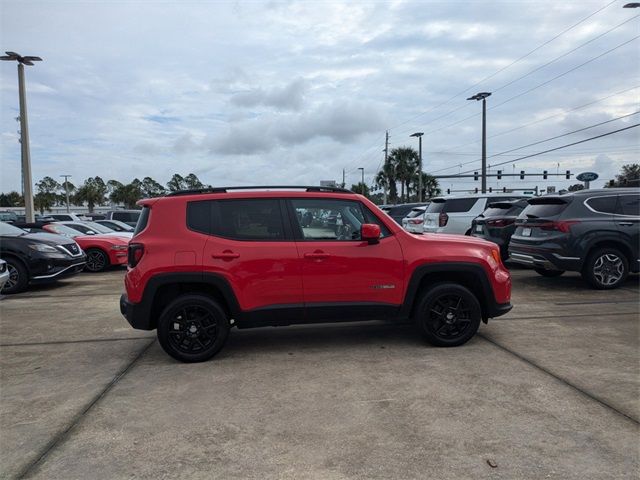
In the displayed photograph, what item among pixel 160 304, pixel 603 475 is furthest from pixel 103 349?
pixel 603 475

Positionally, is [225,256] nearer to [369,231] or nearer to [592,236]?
[369,231]

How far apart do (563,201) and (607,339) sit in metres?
3.79

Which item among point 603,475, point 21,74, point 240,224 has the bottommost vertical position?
point 603,475

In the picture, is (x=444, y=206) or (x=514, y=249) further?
(x=444, y=206)

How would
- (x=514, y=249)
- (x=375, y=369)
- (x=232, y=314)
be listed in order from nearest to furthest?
(x=375, y=369)
(x=232, y=314)
(x=514, y=249)

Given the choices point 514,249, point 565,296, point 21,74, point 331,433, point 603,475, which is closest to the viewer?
point 603,475

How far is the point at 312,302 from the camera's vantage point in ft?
16.5

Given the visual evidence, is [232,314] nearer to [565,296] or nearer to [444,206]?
[565,296]

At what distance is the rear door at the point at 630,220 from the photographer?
8.47 meters

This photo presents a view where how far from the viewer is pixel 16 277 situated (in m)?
9.55

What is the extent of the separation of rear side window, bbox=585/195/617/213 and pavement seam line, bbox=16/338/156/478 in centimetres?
783

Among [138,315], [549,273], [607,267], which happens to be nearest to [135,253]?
[138,315]

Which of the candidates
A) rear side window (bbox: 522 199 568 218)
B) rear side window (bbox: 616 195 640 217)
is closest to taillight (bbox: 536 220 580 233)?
rear side window (bbox: 522 199 568 218)

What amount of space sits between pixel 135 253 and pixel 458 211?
9202mm
